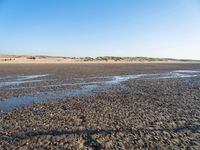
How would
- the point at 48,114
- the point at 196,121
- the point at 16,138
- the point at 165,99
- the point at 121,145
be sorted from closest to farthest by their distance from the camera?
the point at 121,145, the point at 16,138, the point at 196,121, the point at 48,114, the point at 165,99

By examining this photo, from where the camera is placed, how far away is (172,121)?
11617mm

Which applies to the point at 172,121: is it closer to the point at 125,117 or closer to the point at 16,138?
the point at 125,117

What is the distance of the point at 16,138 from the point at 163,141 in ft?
18.2

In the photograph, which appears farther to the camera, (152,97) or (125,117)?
(152,97)

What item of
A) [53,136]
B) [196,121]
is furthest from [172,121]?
[53,136]

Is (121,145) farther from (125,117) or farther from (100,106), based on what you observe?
(100,106)

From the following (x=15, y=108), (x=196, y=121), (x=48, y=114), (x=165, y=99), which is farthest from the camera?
(x=165, y=99)

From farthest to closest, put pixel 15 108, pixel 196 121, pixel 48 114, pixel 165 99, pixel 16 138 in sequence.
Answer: pixel 165 99, pixel 15 108, pixel 48 114, pixel 196 121, pixel 16 138

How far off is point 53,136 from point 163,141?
4207 millimetres

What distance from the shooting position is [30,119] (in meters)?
Answer: 11.8

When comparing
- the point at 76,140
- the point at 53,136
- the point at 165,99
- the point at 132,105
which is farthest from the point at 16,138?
the point at 165,99

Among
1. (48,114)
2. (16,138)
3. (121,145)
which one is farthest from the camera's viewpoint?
(48,114)

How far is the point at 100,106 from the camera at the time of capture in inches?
581

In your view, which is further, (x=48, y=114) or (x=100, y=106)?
(x=100, y=106)
